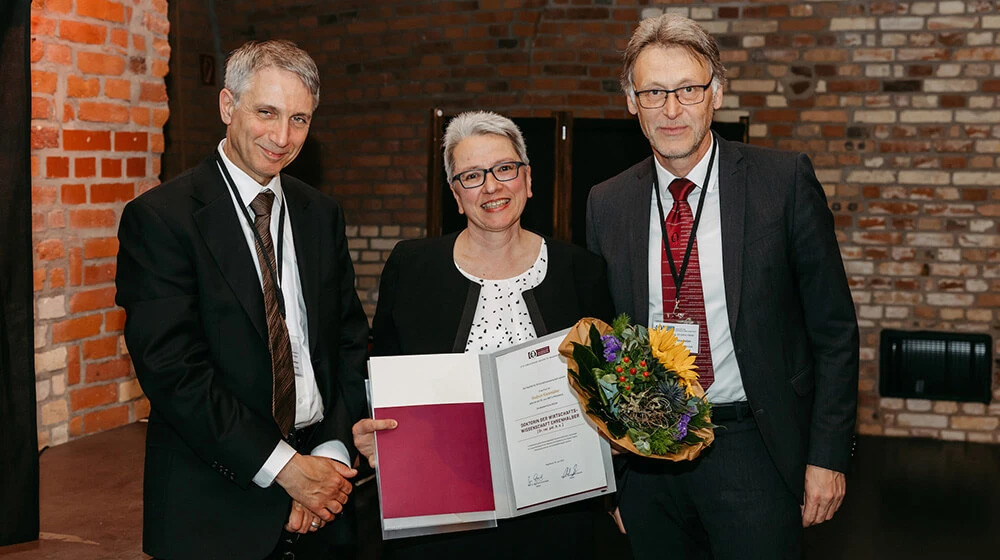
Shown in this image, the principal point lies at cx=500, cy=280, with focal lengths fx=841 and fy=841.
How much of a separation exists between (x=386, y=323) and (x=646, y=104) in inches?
34.6

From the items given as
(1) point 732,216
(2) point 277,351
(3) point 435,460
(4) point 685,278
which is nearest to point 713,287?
(4) point 685,278

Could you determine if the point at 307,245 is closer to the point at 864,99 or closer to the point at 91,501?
the point at 91,501

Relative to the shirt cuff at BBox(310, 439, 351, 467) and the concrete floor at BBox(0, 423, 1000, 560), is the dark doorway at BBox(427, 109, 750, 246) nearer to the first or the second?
the concrete floor at BBox(0, 423, 1000, 560)

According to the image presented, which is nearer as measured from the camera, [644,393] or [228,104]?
[644,393]

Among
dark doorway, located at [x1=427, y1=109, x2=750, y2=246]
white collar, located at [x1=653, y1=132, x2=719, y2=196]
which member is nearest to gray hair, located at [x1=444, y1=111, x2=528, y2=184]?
white collar, located at [x1=653, y1=132, x2=719, y2=196]

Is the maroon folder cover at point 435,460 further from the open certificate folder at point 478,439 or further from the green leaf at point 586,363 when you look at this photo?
the green leaf at point 586,363

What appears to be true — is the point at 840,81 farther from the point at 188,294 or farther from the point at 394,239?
the point at 188,294

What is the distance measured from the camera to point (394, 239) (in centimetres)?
616

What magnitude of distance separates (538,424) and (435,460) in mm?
254

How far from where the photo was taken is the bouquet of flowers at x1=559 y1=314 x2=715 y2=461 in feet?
5.70

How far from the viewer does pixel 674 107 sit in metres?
2.05

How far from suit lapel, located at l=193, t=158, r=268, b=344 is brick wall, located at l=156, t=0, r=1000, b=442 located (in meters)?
4.04

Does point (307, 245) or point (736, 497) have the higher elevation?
point (307, 245)
